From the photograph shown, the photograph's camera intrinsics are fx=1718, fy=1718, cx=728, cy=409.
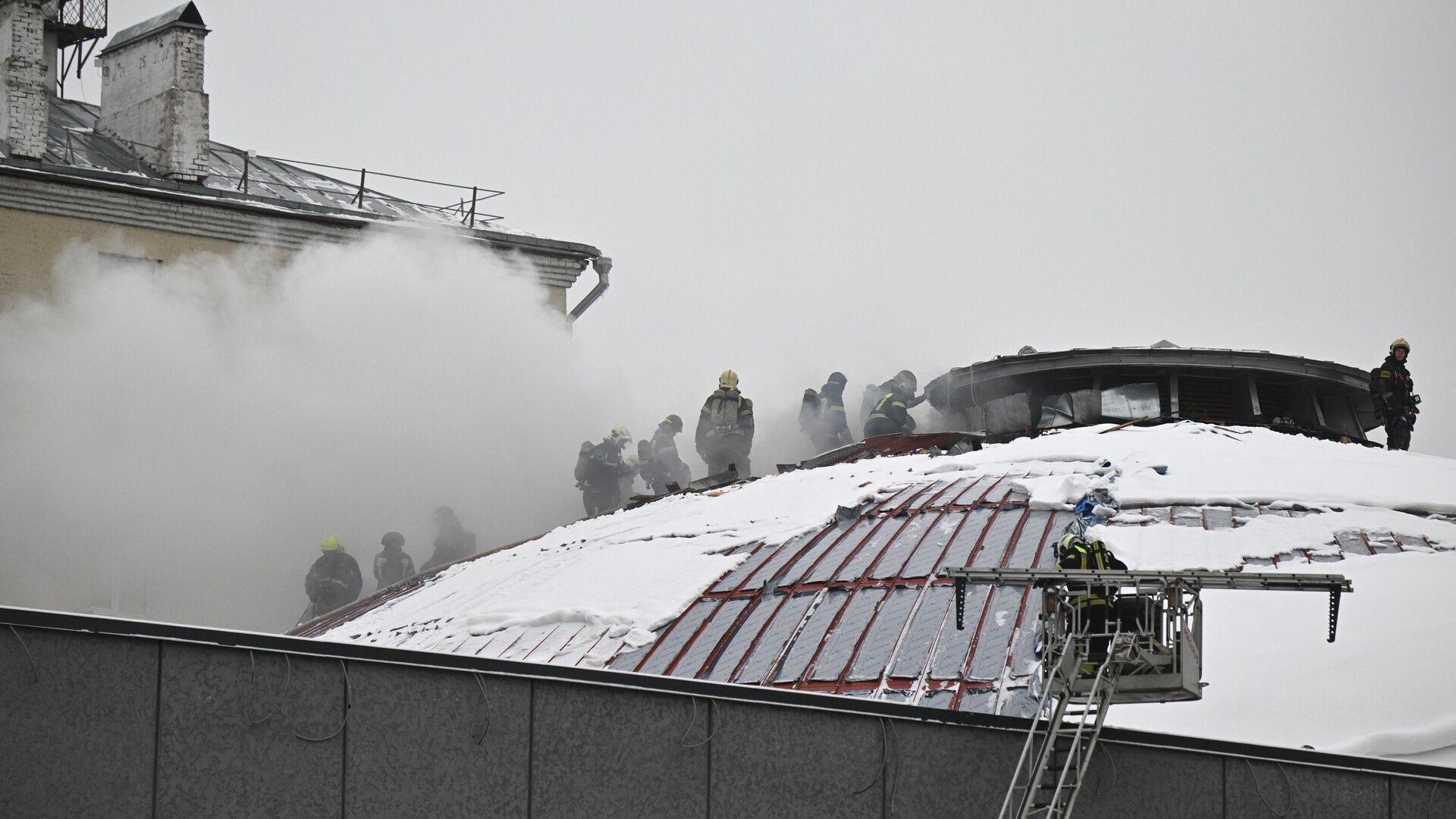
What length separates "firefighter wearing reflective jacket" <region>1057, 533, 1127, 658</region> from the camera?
9.53 m

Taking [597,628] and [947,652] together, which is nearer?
[947,652]

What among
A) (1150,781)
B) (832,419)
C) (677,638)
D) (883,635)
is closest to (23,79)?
(832,419)

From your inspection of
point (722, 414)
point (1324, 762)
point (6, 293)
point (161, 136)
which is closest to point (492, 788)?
point (1324, 762)

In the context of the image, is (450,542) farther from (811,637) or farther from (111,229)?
(811,637)

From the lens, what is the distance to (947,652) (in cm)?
1396

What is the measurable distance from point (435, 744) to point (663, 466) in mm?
18132

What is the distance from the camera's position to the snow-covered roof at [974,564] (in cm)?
1313

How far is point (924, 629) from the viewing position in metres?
14.6

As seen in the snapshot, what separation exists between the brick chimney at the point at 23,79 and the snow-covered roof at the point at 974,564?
43.4 ft

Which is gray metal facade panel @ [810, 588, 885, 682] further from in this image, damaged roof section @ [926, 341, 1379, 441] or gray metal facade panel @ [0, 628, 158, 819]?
damaged roof section @ [926, 341, 1379, 441]

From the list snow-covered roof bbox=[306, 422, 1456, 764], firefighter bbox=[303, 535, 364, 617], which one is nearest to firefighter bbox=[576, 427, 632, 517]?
firefighter bbox=[303, 535, 364, 617]

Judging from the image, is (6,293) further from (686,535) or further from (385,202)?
(686,535)

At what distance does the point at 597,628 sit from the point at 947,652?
3.68m

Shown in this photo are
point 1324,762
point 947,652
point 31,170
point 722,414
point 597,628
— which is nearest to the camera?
point 1324,762
